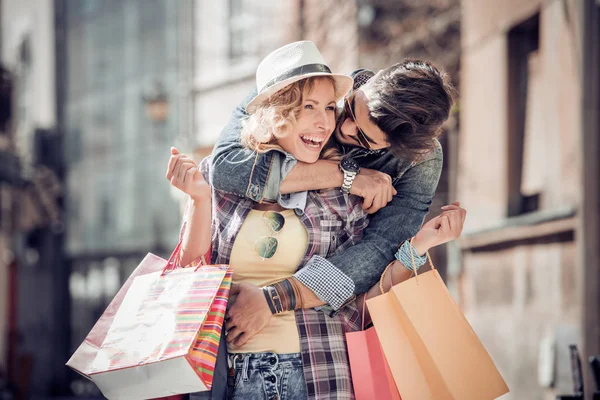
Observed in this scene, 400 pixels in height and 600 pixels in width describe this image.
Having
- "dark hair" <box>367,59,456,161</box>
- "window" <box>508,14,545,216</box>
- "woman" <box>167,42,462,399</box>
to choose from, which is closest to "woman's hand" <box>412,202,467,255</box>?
"woman" <box>167,42,462,399</box>

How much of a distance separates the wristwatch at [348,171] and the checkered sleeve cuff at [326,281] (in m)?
0.27

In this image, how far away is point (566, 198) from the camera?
321 inches

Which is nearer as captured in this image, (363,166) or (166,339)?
(166,339)

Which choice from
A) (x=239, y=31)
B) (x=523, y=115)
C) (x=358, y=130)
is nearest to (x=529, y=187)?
(x=523, y=115)

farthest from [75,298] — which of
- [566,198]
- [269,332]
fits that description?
[269,332]

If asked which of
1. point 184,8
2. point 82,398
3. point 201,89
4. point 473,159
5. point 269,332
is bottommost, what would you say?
point 82,398

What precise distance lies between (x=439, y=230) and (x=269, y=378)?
79 centimetres

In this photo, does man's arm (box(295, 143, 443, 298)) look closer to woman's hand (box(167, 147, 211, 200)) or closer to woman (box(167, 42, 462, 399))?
woman (box(167, 42, 462, 399))

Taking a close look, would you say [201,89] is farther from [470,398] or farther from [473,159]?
[470,398]

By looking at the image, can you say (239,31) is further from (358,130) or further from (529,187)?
(358,130)

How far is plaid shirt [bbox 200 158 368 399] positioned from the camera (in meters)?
3.23

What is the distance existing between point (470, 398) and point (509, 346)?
6.60 metres

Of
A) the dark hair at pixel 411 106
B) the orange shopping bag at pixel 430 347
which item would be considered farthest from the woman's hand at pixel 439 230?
the dark hair at pixel 411 106

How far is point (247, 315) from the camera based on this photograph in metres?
3.17
